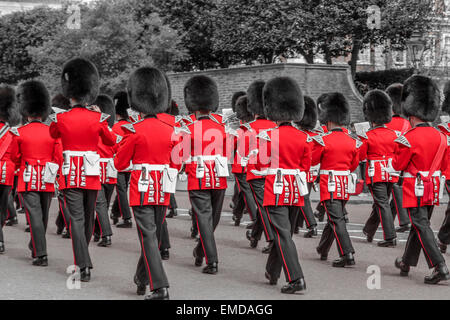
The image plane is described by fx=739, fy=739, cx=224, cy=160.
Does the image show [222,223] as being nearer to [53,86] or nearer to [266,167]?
[266,167]

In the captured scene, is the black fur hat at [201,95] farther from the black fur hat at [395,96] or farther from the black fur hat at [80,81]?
Result: the black fur hat at [395,96]

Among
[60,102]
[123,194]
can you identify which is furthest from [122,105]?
[123,194]

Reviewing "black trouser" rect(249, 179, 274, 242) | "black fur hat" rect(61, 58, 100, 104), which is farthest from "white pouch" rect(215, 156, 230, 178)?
"black fur hat" rect(61, 58, 100, 104)

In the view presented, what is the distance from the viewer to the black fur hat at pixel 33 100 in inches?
311

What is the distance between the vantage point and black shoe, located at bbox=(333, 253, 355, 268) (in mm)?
7602

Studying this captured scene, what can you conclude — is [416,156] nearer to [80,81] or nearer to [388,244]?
[388,244]

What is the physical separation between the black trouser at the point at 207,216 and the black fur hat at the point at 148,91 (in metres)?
1.23

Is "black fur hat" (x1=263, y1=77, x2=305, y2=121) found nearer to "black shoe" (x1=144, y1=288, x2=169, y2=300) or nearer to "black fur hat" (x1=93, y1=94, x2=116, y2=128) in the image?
"black shoe" (x1=144, y1=288, x2=169, y2=300)

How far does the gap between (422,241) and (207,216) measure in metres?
2.06

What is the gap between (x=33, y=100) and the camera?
8.01 m

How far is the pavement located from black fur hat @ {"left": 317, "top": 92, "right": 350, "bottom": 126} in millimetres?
1530

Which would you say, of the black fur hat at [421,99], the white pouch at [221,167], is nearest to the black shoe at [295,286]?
the white pouch at [221,167]

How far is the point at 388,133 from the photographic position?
9.05m
